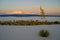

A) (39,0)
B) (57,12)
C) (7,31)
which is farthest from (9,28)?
(57,12)

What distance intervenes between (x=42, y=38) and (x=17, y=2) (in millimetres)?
555

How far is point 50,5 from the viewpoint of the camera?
3.77 feet

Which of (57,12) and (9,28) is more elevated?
(57,12)

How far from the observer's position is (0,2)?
1142mm

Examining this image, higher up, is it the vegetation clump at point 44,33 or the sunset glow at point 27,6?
the sunset glow at point 27,6

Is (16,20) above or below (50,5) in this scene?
below

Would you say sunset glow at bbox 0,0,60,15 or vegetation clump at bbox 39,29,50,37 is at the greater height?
sunset glow at bbox 0,0,60,15

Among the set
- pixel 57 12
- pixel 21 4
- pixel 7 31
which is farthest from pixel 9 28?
pixel 57 12

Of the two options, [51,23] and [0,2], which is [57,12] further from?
[0,2]

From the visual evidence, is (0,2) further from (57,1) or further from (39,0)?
(57,1)

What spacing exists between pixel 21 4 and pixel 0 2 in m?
0.27

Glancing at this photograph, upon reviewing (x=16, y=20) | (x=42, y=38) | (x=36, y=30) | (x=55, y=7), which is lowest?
(x=42, y=38)

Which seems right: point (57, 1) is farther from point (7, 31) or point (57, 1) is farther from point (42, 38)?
point (7, 31)

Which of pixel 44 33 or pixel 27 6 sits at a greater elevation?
pixel 27 6
